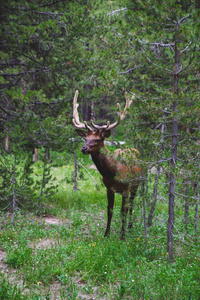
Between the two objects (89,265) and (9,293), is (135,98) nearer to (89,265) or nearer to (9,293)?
(89,265)

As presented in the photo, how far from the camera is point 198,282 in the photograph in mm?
4246

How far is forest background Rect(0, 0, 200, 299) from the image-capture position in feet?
16.6

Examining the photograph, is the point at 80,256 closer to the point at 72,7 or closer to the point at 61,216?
the point at 61,216

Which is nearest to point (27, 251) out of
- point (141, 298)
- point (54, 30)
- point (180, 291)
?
point (141, 298)

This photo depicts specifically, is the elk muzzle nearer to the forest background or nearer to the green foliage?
the forest background

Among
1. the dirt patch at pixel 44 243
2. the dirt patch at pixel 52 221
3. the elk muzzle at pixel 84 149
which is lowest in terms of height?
the dirt patch at pixel 44 243

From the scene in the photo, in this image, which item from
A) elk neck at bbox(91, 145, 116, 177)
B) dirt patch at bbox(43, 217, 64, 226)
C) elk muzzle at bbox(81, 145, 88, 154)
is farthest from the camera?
dirt patch at bbox(43, 217, 64, 226)

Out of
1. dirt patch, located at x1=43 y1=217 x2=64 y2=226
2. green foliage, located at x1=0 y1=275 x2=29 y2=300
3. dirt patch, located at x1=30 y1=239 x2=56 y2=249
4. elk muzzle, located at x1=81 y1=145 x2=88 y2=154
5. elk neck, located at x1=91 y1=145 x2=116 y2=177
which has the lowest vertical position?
dirt patch, located at x1=30 y1=239 x2=56 y2=249

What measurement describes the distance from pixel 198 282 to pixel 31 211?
5.48 meters

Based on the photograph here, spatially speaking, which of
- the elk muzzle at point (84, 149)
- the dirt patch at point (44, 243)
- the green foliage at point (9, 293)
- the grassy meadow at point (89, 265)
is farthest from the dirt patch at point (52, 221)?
the green foliage at point (9, 293)

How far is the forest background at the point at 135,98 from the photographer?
506 cm

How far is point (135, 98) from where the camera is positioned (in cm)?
562

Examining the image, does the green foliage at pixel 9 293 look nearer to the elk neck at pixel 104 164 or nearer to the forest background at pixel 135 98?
the forest background at pixel 135 98

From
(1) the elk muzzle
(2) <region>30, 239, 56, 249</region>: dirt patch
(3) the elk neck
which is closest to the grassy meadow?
(2) <region>30, 239, 56, 249</region>: dirt patch
